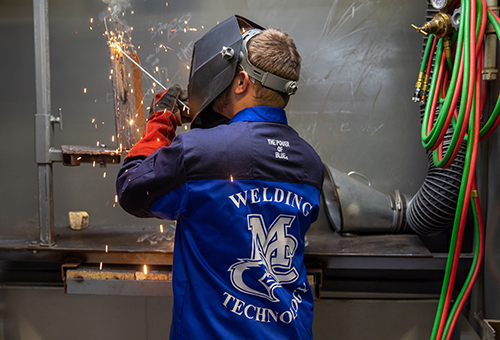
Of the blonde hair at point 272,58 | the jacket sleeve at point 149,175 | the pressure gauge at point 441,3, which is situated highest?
the pressure gauge at point 441,3

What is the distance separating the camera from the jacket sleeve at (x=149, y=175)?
103 centimetres

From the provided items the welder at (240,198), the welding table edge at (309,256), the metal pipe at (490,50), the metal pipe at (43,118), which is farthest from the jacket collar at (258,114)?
the metal pipe at (43,118)

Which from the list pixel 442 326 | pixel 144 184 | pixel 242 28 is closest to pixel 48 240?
pixel 144 184

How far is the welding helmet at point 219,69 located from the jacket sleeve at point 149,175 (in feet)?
0.65

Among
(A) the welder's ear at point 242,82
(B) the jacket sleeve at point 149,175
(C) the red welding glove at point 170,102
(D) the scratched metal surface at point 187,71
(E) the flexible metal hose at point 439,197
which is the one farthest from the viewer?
(D) the scratched metal surface at point 187,71

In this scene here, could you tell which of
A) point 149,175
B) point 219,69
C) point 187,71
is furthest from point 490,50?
point 187,71

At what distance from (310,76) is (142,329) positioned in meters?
1.74

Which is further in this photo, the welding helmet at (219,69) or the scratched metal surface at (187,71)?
the scratched metal surface at (187,71)

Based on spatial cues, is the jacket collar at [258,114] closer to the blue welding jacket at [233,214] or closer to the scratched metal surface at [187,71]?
the blue welding jacket at [233,214]

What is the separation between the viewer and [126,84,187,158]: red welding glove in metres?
1.22

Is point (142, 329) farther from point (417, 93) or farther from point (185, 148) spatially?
point (417, 93)

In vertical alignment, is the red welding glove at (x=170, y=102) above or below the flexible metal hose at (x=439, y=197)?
above

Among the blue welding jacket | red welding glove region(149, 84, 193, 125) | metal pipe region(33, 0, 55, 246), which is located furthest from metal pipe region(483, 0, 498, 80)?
metal pipe region(33, 0, 55, 246)

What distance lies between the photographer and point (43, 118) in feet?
5.79
